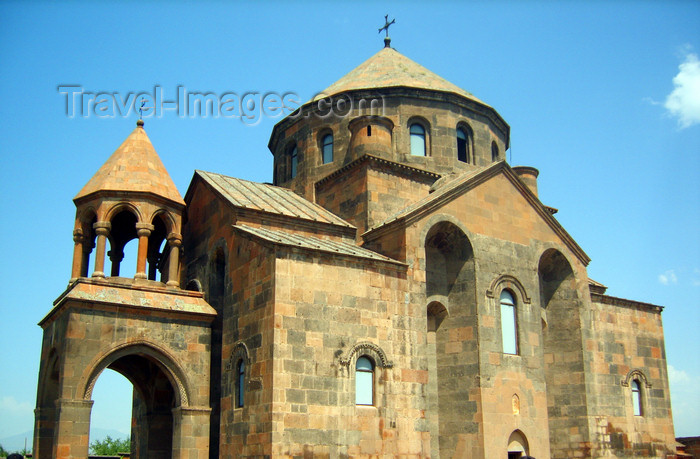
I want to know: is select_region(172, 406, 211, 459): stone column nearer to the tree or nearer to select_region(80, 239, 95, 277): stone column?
select_region(80, 239, 95, 277): stone column

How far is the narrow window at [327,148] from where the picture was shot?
866 inches

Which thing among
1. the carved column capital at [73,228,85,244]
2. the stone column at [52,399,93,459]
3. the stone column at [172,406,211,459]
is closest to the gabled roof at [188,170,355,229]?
the carved column capital at [73,228,85,244]

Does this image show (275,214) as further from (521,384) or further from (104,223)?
(521,384)

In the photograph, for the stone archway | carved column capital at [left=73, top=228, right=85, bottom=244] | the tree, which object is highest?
carved column capital at [left=73, top=228, right=85, bottom=244]

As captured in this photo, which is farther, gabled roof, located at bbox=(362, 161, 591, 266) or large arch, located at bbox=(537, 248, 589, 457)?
large arch, located at bbox=(537, 248, 589, 457)

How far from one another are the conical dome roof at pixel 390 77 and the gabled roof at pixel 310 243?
7637mm

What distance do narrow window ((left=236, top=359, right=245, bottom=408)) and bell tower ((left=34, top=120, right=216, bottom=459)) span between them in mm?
1217

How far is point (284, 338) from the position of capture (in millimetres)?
13594

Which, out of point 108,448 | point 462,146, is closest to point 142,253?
point 462,146

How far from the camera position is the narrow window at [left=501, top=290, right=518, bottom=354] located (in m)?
16.8

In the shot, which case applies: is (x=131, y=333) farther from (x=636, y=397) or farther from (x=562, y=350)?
(x=636, y=397)

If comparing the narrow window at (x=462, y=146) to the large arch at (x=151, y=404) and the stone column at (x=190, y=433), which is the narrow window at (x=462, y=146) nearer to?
the large arch at (x=151, y=404)

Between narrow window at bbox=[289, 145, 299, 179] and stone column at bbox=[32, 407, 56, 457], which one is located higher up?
narrow window at bbox=[289, 145, 299, 179]

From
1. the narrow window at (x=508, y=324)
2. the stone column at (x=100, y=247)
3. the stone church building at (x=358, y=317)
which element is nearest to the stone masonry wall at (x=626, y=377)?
the stone church building at (x=358, y=317)
